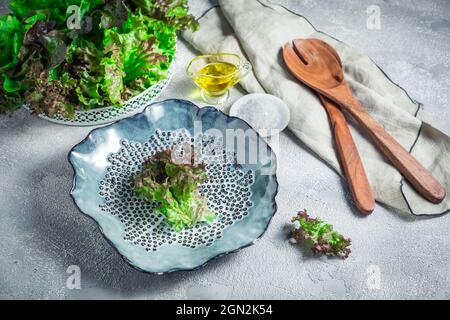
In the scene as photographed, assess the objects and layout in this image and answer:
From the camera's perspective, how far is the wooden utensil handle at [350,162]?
1263mm

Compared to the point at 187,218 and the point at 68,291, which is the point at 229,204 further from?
the point at 68,291

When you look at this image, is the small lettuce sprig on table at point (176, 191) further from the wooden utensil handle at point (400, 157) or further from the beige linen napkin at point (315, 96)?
the wooden utensil handle at point (400, 157)

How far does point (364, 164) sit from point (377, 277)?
0.31 m

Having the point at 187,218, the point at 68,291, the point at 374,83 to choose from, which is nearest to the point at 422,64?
the point at 374,83

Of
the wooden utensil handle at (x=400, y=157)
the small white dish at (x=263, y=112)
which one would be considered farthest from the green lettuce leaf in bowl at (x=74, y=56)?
the wooden utensil handle at (x=400, y=157)

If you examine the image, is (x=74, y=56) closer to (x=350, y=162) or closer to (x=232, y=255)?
(x=232, y=255)

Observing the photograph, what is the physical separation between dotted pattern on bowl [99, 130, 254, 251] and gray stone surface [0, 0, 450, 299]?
0.07m

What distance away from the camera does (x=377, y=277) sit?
1.17 m

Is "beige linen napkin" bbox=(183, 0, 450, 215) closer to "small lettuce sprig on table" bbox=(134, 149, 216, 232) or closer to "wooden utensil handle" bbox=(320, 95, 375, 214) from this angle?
"wooden utensil handle" bbox=(320, 95, 375, 214)

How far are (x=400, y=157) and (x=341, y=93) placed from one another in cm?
26

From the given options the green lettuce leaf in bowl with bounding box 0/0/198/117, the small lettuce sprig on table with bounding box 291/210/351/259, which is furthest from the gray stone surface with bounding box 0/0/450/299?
the green lettuce leaf in bowl with bounding box 0/0/198/117

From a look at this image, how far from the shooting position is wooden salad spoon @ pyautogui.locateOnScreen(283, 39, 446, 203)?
128 cm

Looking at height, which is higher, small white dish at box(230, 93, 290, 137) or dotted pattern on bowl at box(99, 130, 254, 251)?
small white dish at box(230, 93, 290, 137)

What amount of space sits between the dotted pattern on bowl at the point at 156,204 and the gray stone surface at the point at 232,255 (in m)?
0.07
